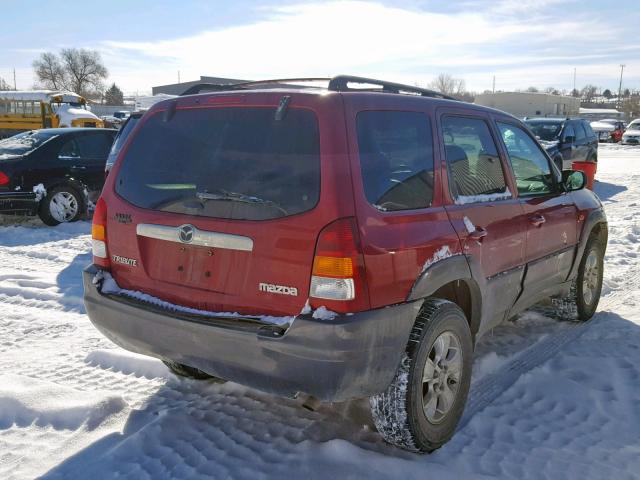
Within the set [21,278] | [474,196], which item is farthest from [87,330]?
[474,196]

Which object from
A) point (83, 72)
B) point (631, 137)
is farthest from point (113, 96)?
point (631, 137)

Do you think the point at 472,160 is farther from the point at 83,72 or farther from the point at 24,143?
the point at 83,72

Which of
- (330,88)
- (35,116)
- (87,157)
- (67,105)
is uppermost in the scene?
(67,105)

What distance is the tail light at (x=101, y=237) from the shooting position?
338 cm

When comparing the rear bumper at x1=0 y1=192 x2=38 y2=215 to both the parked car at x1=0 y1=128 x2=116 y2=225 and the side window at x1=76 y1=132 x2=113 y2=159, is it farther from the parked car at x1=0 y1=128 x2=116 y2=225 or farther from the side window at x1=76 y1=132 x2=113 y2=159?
the side window at x1=76 y1=132 x2=113 y2=159

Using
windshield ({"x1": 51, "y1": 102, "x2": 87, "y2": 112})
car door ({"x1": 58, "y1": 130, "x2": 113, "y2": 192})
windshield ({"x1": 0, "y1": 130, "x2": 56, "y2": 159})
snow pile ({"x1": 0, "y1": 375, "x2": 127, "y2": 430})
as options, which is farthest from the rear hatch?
windshield ({"x1": 51, "y1": 102, "x2": 87, "y2": 112})

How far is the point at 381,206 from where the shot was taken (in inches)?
109

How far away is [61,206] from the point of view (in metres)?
9.49

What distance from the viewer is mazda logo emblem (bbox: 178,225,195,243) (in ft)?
9.51

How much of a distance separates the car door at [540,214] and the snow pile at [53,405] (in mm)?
2937

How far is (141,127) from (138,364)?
5.75ft

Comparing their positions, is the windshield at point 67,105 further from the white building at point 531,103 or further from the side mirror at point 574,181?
the white building at point 531,103

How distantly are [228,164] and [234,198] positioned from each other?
7.6 inches

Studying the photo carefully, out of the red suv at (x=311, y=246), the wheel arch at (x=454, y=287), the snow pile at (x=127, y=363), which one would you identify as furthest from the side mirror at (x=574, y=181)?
the snow pile at (x=127, y=363)
